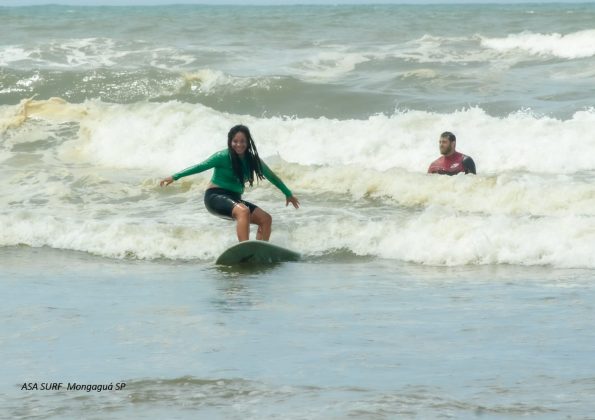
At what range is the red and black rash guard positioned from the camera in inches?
554

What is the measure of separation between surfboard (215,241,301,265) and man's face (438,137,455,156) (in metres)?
3.54

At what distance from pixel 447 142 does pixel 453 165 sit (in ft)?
1.91

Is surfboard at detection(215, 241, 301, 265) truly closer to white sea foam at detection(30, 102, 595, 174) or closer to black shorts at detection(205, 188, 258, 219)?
black shorts at detection(205, 188, 258, 219)

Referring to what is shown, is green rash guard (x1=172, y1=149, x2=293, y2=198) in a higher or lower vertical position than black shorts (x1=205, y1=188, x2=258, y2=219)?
higher

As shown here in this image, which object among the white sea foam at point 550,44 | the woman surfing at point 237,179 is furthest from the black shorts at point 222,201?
the white sea foam at point 550,44

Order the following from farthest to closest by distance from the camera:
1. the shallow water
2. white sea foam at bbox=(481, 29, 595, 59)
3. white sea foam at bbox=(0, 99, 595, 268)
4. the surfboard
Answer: white sea foam at bbox=(481, 29, 595, 59) < white sea foam at bbox=(0, 99, 595, 268) < the surfboard < the shallow water

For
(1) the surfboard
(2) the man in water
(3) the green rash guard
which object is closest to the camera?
(1) the surfboard

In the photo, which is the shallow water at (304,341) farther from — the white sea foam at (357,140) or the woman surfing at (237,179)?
the white sea foam at (357,140)

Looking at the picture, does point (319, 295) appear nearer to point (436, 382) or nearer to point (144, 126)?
point (436, 382)

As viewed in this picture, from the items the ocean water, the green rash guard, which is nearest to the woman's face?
the green rash guard

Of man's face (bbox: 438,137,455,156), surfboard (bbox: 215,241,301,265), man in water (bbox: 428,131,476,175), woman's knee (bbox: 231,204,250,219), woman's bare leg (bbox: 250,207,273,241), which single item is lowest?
Answer: surfboard (bbox: 215,241,301,265)

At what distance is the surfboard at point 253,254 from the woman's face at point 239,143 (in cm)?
95

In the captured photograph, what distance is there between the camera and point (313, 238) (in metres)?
11.8

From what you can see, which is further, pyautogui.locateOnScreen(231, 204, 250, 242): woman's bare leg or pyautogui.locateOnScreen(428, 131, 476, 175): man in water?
pyautogui.locateOnScreen(428, 131, 476, 175): man in water
